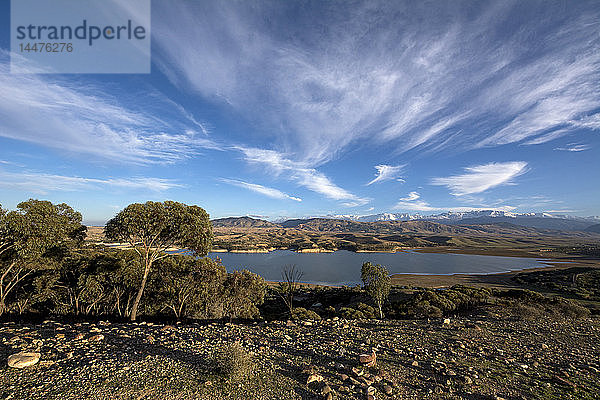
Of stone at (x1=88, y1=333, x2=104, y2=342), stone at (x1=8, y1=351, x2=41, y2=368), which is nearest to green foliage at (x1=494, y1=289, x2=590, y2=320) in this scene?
stone at (x1=88, y1=333, x2=104, y2=342)

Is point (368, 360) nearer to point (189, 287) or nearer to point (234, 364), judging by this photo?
point (234, 364)

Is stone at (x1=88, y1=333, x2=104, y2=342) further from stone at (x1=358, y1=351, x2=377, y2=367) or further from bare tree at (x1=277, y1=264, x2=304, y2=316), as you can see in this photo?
bare tree at (x1=277, y1=264, x2=304, y2=316)

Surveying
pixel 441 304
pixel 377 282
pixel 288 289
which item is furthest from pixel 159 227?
pixel 288 289

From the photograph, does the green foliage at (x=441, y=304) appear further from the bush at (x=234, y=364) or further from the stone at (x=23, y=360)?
the stone at (x=23, y=360)

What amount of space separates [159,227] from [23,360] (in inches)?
421

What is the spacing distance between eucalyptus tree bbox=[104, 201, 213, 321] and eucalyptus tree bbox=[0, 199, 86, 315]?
3.18 metres

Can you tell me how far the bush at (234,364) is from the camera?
24.6 feet

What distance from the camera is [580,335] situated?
13.2m

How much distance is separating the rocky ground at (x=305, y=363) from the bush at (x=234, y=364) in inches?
9.4

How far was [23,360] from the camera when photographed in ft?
24.8

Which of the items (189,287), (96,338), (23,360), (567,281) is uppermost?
(23,360)

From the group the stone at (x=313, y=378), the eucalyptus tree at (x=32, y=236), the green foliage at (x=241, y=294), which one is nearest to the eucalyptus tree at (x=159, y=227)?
the eucalyptus tree at (x=32, y=236)

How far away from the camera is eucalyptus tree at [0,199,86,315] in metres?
15.2

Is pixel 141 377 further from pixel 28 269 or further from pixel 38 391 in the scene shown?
pixel 28 269
